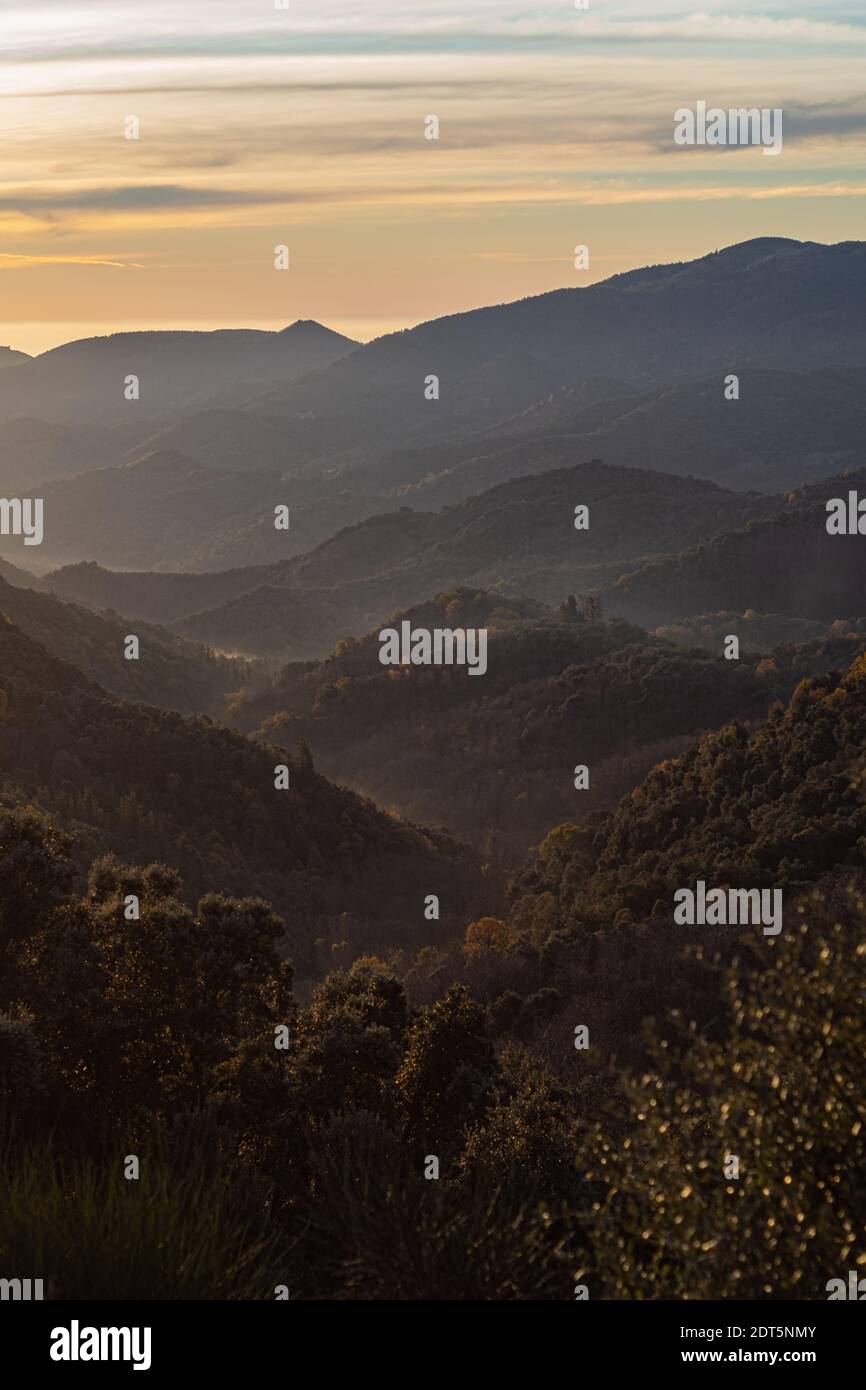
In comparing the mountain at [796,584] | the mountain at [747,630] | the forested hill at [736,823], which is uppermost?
the mountain at [796,584]

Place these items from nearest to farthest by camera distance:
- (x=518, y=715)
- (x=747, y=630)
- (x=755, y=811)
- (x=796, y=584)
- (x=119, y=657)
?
(x=755, y=811)
(x=518, y=715)
(x=119, y=657)
(x=747, y=630)
(x=796, y=584)

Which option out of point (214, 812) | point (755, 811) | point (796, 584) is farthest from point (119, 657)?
point (796, 584)

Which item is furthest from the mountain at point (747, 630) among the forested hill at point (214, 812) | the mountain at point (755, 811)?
the mountain at point (755, 811)

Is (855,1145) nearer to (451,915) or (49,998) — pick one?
(49,998)

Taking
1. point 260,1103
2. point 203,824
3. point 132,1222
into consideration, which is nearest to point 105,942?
point 260,1103

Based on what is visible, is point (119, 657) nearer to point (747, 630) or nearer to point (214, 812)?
point (214, 812)

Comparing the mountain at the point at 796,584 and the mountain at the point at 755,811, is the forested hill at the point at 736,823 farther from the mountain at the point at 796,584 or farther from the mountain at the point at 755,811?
the mountain at the point at 796,584
